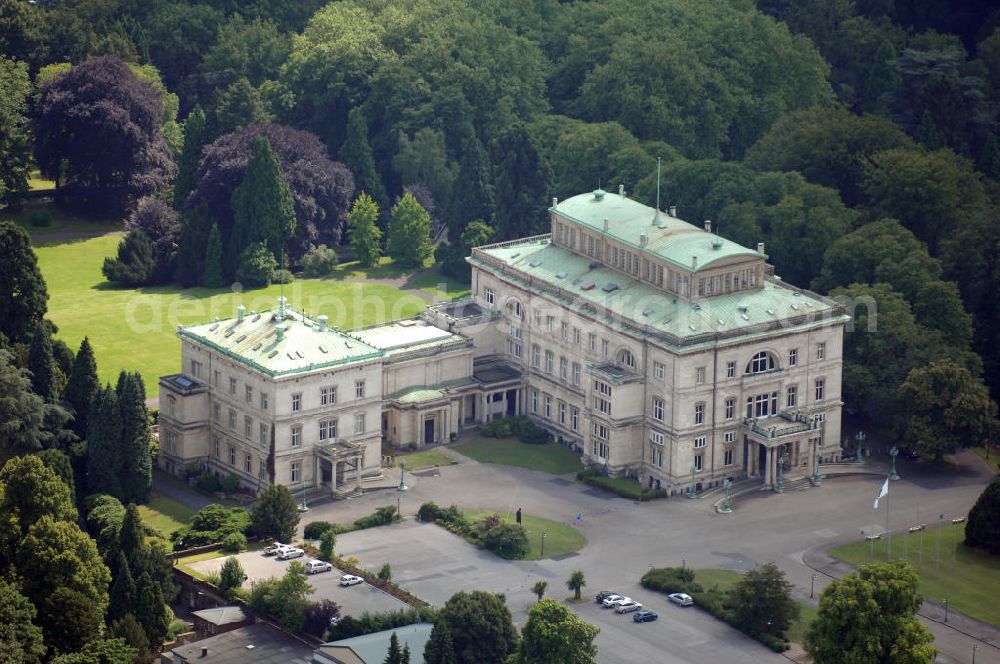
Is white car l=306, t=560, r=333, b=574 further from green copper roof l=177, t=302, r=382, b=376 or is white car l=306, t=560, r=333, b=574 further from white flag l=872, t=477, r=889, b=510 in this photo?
white flag l=872, t=477, r=889, b=510

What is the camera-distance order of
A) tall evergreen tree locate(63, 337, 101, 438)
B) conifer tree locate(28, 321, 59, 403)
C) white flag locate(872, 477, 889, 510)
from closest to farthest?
white flag locate(872, 477, 889, 510) < tall evergreen tree locate(63, 337, 101, 438) < conifer tree locate(28, 321, 59, 403)

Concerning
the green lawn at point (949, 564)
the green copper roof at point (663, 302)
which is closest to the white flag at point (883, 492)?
the green lawn at point (949, 564)

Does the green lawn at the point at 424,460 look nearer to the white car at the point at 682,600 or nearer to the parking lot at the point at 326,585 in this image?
the parking lot at the point at 326,585

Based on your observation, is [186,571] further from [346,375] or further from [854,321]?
[854,321]

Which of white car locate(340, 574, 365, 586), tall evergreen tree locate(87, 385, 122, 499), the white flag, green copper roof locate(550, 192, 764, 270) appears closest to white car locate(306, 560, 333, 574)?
white car locate(340, 574, 365, 586)

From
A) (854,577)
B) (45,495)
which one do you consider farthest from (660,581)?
(45,495)

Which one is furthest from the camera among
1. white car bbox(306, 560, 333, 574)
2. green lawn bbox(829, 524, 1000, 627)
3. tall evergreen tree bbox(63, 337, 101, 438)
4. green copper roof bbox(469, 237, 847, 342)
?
green copper roof bbox(469, 237, 847, 342)

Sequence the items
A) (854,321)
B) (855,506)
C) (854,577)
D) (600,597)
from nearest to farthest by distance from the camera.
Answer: (854,577) → (600,597) → (855,506) → (854,321)

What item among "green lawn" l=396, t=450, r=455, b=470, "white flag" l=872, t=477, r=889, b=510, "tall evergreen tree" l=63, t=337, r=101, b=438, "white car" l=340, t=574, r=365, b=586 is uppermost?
"tall evergreen tree" l=63, t=337, r=101, b=438
